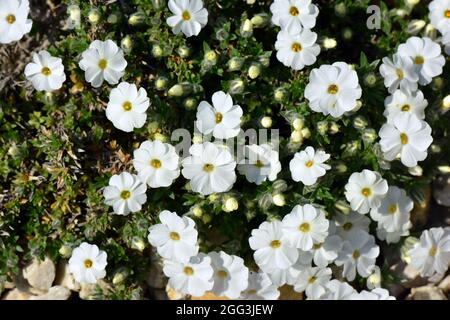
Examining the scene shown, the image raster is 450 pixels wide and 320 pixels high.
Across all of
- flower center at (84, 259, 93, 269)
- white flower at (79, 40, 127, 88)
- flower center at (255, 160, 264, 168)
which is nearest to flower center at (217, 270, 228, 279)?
flower center at (255, 160, 264, 168)

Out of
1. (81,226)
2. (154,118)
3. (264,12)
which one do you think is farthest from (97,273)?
(264,12)

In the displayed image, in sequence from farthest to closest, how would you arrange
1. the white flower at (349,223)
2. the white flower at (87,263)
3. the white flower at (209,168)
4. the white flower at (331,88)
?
the white flower at (349,223)
the white flower at (87,263)
the white flower at (331,88)
the white flower at (209,168)

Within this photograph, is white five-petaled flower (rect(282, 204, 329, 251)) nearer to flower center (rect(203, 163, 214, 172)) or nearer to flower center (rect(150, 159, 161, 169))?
flower center (rect(203, 163, 214, 172))

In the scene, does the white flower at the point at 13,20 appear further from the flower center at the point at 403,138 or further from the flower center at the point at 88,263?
the flower center at the point at 403,138

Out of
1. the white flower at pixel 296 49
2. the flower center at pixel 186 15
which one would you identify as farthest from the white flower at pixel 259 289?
the flower center at pixel 186 15

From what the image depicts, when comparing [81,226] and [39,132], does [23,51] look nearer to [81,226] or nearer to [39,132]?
[39,132]

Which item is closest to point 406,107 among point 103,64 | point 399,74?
point 399,74

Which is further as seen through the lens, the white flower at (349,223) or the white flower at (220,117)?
the white flower at (349,223)
